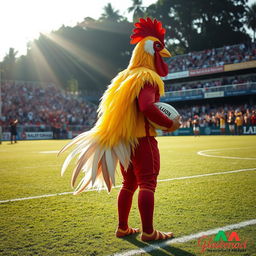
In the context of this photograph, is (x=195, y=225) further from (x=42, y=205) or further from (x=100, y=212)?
(x=42, y=205)

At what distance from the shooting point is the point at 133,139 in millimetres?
3312

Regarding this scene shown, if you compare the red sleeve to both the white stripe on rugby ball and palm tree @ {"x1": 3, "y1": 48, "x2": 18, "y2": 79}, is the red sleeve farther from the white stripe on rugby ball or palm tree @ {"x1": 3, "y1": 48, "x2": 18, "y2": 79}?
palm tree @ {"x1": 3, "y1": 48, "x2": 18, "y2": 79}

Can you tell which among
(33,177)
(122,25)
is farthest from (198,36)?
(33,177)

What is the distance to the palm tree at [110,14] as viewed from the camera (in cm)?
7069

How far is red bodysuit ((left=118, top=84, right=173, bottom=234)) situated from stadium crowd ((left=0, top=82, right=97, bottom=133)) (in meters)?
29.4

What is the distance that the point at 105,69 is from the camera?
212ft

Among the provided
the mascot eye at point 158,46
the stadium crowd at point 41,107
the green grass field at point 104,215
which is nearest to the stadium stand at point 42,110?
the stadium crowd at point 41,107

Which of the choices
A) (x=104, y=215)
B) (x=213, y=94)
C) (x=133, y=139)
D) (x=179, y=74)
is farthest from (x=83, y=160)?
(x=179, y=74)

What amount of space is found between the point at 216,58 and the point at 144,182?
4388 cm

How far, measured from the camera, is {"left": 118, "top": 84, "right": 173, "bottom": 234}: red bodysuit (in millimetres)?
3092

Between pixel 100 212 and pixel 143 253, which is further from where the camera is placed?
pixel 100 212

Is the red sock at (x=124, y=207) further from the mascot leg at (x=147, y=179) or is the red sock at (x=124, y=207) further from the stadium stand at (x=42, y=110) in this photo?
the stadium stand at (x=42, y=110)

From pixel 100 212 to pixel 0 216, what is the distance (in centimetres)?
120

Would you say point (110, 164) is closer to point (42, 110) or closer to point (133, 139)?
point (133, 139)
